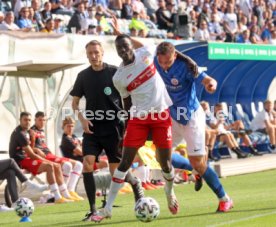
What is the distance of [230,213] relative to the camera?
11.4 metres

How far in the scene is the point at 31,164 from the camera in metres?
15.4

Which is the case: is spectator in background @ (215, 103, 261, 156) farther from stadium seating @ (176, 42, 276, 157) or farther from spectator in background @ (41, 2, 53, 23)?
spectator in background @ (41, 2, 53, 23)

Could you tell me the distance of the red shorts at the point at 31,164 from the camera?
15422 millimetres

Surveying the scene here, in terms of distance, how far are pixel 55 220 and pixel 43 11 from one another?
1088cm

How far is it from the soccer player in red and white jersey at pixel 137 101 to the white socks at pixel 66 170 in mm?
5320

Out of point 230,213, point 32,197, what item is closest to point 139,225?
point 230,213

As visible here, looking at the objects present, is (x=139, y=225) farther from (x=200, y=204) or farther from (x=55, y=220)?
(x=200, y=204)

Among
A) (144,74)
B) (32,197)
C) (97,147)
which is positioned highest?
(144,74)

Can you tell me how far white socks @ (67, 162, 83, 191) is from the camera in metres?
16.1

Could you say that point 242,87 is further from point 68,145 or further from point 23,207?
point 23,207

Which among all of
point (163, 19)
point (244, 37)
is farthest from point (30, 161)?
point (244, 37)

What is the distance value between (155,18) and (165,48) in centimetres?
1495

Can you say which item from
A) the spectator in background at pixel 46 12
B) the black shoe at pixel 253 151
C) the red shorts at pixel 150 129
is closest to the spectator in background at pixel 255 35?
the black shoe at pixel 253 151

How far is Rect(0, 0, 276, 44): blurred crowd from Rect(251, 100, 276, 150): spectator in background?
215 centimetres
